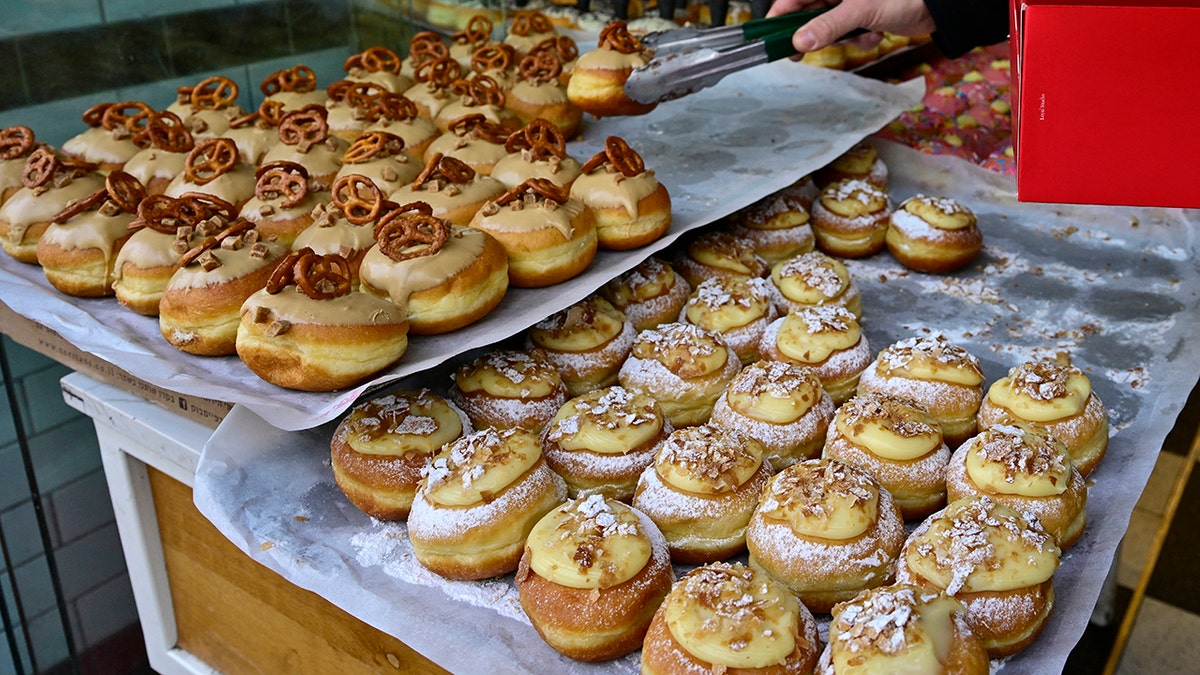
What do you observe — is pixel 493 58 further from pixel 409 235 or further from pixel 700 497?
pixel 700 497

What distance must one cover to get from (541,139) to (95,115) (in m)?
1.76

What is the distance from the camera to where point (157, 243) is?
8.89 ft

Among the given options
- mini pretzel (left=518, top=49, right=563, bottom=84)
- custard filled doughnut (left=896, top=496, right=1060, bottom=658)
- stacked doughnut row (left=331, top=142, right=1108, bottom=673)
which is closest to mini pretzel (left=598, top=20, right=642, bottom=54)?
mini pretzel (left=518, top=49, right=563, bottom=84)

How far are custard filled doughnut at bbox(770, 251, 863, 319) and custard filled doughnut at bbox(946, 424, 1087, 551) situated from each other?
3.20ft

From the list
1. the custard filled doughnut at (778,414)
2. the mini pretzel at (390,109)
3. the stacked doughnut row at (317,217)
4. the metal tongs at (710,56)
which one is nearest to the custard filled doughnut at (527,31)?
the stacked doughnut row at (317,217)

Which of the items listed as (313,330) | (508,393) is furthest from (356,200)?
(508,393)

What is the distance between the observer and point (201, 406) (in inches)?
107

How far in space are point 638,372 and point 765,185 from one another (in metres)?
1.20

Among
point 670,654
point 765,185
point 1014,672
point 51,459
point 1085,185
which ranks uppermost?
point 1085,185

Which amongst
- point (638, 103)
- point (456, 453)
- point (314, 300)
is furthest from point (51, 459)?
point (638, 103)

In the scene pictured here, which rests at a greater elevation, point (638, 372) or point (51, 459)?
point (638, 372)

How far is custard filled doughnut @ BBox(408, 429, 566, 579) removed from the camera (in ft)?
6.90

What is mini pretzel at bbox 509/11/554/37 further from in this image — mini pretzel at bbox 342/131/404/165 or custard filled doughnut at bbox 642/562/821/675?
custard filled doughnut at bbox 642/562/821/675

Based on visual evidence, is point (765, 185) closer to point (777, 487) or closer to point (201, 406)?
point (777, 487)
